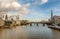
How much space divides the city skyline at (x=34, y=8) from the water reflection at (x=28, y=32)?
0.65 ft

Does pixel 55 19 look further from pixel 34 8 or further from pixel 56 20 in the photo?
pixel 34 8

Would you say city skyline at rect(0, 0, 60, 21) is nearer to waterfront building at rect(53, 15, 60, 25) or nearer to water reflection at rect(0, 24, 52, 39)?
waterfront building at rect(53, 15, 60, 25)

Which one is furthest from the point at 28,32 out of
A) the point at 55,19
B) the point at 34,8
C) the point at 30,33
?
the point at 55,19

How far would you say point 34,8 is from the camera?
174 inches

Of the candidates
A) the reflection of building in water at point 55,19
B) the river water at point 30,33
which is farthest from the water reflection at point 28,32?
the reflection of building in water at point 55,19

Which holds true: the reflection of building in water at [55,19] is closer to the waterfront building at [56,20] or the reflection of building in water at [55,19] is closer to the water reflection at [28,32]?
the waterfront building at [56,20]

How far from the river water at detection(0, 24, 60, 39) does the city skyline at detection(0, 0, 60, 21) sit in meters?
0.20

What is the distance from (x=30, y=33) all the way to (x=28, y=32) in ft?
0.15

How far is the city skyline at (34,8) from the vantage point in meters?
4.40

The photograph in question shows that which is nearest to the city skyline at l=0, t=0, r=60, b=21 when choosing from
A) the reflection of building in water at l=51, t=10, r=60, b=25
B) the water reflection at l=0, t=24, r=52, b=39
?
the reflection of building in water at l=51, t=10, r=60, b=25

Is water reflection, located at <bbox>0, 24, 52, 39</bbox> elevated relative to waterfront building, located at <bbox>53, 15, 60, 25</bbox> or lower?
lower

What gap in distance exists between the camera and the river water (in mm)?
4364

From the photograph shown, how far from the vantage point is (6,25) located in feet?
14.8

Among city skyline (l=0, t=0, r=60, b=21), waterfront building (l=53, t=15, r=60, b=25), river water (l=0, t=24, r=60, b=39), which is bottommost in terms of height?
river water (l=0, t=24, r=60, b=39)
